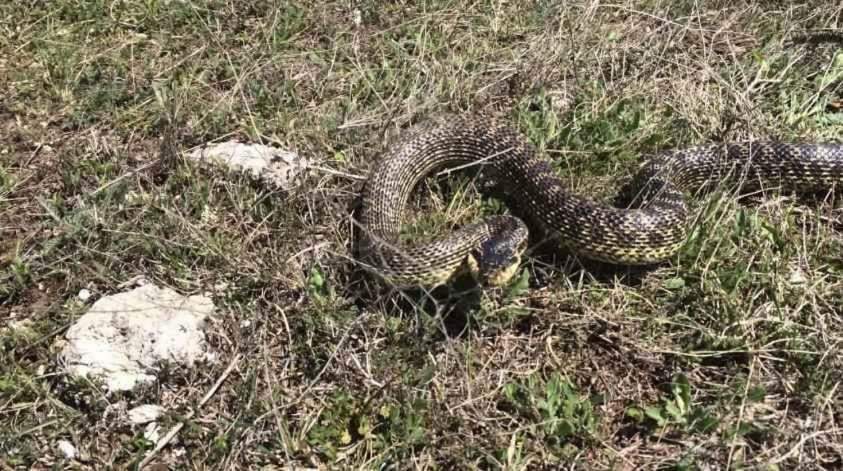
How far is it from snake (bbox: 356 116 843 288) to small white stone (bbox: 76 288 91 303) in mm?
2192

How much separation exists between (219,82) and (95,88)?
1251mm

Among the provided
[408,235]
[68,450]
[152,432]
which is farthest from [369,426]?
[68,450]

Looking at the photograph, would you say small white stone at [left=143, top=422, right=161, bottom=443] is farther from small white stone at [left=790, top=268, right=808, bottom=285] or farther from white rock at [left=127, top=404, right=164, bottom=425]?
small white stone at [left=790, top=268, right=808, bottom=285]

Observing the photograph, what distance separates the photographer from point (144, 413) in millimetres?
4590

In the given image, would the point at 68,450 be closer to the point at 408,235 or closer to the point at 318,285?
the point at 318,285

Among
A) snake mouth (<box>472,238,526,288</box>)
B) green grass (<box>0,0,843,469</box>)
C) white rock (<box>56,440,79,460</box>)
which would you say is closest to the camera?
white rock (<box>56,440,79,460</box>)

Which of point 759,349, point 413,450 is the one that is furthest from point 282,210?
point 759,349

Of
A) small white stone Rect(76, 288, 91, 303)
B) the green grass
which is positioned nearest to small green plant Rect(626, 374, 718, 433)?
the green grass

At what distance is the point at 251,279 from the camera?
211 inches

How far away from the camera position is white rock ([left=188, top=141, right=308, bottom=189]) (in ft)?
20.0

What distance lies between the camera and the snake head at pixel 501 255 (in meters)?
4.94

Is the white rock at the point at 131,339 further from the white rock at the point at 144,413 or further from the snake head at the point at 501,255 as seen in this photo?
the snake head at the point at 501,255

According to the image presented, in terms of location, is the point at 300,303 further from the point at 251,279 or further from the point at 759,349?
the point at 759,349

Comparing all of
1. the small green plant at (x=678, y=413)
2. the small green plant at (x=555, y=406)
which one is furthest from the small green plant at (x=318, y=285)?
the small green plant at (x=678, y=413)
